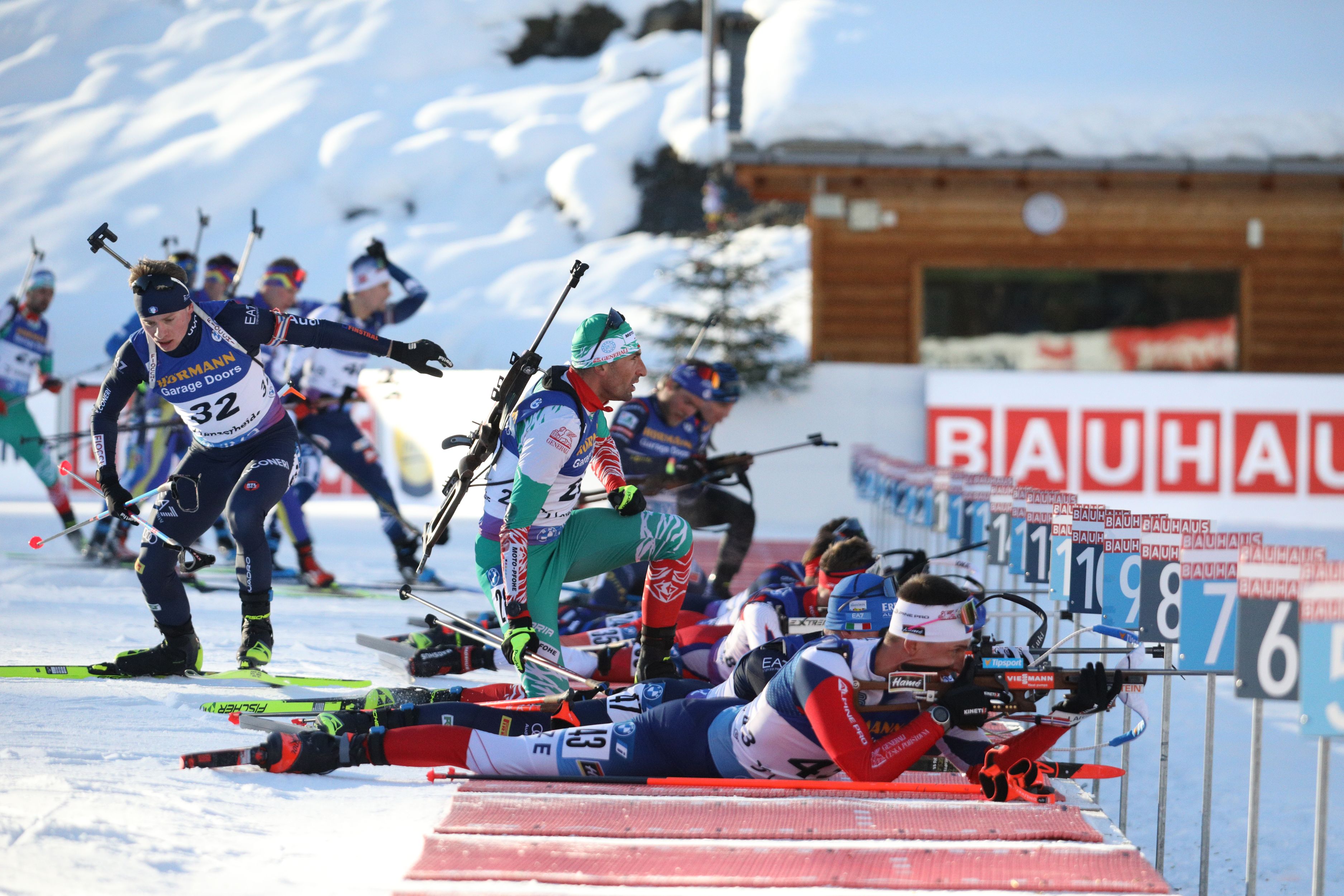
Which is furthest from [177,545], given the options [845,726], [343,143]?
[343,143]

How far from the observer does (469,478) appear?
510 cm

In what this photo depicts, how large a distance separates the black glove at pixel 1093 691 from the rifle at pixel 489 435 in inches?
88.8

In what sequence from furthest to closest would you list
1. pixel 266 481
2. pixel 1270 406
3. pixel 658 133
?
pixel 658 133 < pixel 1270 406 < pixel 266 481

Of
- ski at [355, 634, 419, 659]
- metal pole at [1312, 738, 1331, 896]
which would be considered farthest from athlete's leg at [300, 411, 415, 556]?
metal pole at [1312, 738, 1331, 896]

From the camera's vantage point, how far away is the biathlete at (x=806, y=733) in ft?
12.2

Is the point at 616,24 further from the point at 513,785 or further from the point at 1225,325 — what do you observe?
the point at 513,785

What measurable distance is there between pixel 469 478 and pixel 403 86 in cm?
4941

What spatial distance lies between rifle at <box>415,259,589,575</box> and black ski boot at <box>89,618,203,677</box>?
1010mm

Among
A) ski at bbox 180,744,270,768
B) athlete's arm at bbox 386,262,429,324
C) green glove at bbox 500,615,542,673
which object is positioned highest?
athlete's arm at bbox 386,262,429,324

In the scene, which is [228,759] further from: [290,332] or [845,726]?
[290,332]

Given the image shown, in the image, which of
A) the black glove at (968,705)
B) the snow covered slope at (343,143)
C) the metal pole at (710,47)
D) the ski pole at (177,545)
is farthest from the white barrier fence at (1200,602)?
the snow covered slope at (343,143)

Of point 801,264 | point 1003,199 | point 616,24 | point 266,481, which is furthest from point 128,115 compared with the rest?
point 266,481

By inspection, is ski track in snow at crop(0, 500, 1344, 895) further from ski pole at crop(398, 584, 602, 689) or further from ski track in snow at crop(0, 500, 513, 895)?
ski pole at crop(398, 584, 602, 689)

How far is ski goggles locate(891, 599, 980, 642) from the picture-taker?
3.70 m
